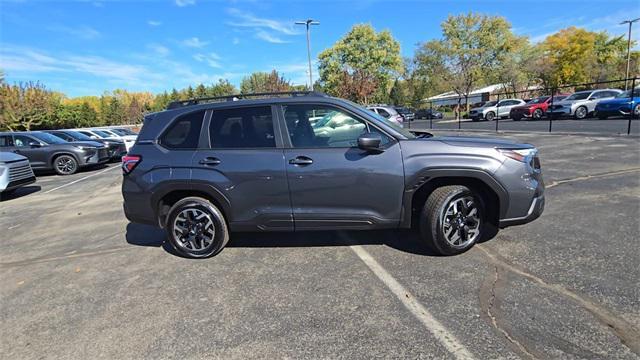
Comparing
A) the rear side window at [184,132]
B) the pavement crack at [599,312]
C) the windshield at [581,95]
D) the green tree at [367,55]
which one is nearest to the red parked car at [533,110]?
the windshield at [581,95]

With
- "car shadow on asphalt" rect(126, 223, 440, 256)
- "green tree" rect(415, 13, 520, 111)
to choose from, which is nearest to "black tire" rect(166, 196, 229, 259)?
"car shadow on asphalt" rect(126, 223, 440, 256)

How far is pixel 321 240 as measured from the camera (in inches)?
191

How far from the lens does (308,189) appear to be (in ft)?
13.5

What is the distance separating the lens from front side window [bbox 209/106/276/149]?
4.28 meters

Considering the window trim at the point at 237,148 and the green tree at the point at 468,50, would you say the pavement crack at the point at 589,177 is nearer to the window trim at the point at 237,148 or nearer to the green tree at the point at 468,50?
the window trim at the point at 237,148

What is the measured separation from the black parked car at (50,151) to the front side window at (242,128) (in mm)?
11398

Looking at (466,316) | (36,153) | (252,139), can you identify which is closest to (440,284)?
(466,316)

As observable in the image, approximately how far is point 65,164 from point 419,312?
14104mm

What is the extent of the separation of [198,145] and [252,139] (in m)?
0.63

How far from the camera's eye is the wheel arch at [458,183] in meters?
3.94

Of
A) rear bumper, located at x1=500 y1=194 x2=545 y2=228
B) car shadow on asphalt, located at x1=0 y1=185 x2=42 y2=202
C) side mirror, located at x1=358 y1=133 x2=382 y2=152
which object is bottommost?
car shadow on asphalt, located at x1=0 y1=185 x2=42 y2=202

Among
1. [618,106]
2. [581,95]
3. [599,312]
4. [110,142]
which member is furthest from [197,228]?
[581,95]

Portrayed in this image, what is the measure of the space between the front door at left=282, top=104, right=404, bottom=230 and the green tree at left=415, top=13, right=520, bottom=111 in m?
47.2

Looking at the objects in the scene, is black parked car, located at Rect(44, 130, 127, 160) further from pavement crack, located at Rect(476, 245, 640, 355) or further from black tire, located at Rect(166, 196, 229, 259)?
pavement crack, located at Rect(476, 245, 640, 355)
